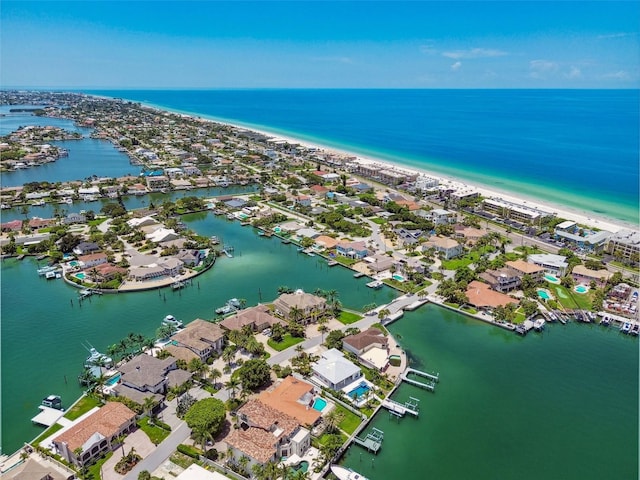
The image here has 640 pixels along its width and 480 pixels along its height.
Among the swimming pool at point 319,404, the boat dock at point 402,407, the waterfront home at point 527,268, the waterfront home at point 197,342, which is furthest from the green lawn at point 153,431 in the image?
the waterfront home at point 527,268

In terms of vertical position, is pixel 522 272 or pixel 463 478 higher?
pixel 522 272

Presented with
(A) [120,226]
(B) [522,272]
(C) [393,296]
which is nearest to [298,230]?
(C) [393,296]

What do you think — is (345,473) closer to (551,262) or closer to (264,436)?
(264,436)

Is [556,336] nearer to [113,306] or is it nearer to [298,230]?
[298,230]

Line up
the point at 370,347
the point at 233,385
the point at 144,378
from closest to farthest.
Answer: the point at 144,378 → the point at 233,385 → the point at 370,347

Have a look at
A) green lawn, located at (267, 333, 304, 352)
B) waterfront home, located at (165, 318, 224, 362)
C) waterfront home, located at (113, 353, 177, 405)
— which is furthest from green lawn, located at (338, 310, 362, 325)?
waterfront home, located at (113, 353, 177, 405)

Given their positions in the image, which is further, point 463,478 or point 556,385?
point 556,385

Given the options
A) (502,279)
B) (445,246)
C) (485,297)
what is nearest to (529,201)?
(445,246)

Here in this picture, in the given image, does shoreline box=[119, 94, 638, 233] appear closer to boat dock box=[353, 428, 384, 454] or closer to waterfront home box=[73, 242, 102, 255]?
boat dock box=[353, 428, 384, 454]
